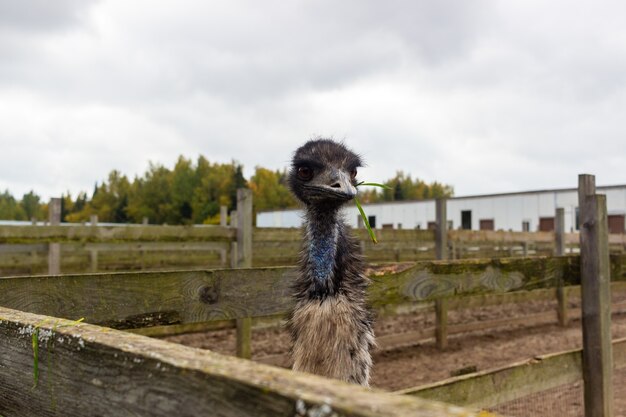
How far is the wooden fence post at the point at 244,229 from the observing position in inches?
271

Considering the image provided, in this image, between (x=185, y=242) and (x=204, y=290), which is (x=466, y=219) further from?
(x=204, y=290)

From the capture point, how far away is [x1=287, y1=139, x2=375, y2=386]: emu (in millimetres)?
2217

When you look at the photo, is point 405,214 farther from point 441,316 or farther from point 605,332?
point 605,332

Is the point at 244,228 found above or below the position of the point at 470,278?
above

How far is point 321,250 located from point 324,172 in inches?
14.5

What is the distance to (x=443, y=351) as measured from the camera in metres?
8.56

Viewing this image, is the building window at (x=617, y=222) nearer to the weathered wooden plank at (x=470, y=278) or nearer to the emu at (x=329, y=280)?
the weathered wooden plank at (x=470, y=278)

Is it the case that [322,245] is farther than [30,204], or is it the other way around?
[30,204]

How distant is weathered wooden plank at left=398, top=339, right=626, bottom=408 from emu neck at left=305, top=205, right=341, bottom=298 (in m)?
0.78

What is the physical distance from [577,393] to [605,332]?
3067 mm

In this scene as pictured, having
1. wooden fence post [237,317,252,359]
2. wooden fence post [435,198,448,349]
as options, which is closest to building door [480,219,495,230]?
wooden fence post [435,198,448,349]

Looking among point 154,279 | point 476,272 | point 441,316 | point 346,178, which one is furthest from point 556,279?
point 441,316

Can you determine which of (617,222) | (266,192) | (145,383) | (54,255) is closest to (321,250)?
(145,383)

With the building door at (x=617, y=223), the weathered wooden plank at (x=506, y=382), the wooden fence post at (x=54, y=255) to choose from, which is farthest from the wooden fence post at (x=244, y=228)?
the building door at (x=617, y=223)
